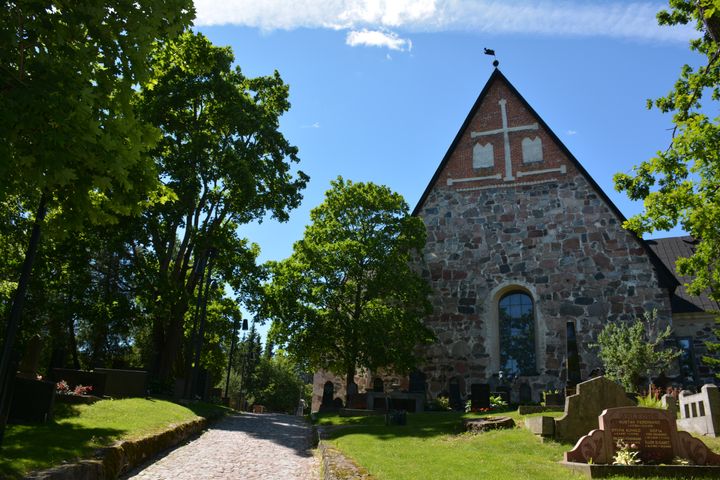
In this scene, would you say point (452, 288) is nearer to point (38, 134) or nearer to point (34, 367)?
point (34, 367)

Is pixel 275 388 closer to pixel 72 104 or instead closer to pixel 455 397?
pixel 455 397

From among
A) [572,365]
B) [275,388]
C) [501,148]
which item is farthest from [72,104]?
[275,388]

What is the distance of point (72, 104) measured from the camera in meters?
5.88

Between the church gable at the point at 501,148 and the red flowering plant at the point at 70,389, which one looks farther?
the church gable at the point at 501,148

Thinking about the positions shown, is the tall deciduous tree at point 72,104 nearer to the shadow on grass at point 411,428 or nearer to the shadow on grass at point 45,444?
the shadow on grass at point 45,444

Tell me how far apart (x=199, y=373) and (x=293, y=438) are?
1139cm

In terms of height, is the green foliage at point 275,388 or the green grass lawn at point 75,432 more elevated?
the green foliage at point 275,388

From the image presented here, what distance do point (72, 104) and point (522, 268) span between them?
18899 mm

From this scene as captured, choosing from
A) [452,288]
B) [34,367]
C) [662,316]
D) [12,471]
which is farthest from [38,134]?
[662,316]

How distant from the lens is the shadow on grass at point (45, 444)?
5.81m

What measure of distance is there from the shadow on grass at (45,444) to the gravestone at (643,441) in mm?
6919

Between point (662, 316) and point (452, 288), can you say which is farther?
point (452, 288)

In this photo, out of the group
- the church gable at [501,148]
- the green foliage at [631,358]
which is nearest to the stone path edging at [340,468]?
the green foliage at [631,358]

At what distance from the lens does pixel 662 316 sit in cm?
1933
